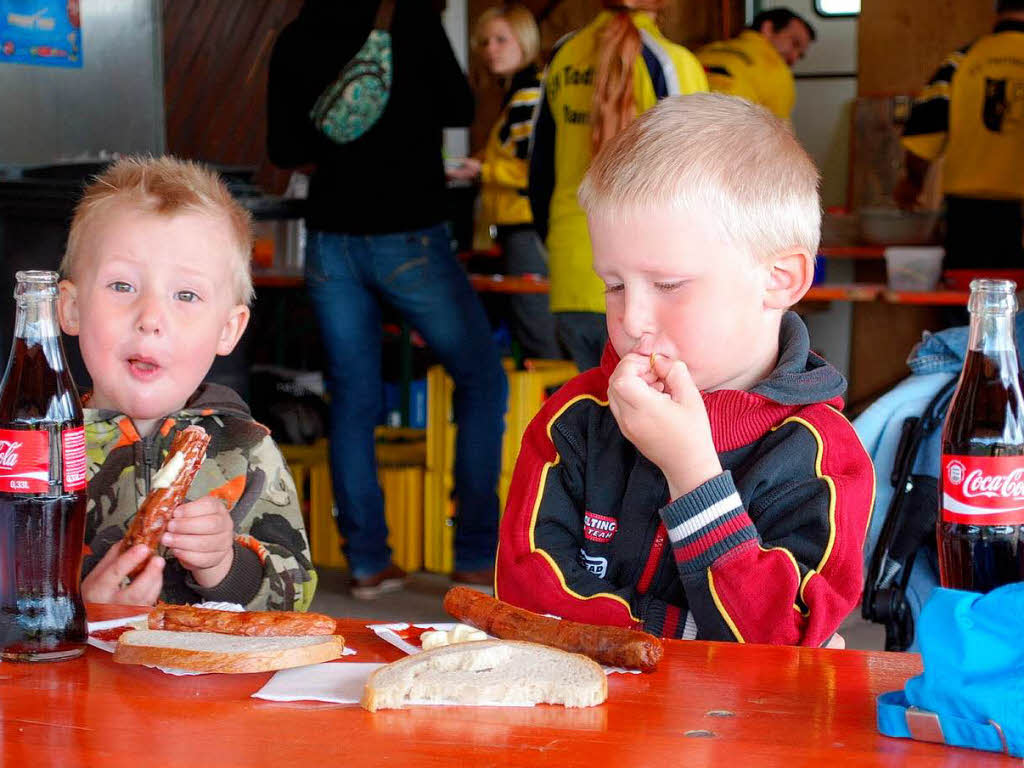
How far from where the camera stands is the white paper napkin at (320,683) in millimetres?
1026

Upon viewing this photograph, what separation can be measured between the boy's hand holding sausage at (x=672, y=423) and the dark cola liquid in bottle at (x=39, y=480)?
0.58m

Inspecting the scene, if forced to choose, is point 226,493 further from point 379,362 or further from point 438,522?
point 438,522

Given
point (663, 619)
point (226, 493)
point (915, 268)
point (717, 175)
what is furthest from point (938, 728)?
point (915, 268)

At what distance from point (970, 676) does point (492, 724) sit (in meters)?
0.35

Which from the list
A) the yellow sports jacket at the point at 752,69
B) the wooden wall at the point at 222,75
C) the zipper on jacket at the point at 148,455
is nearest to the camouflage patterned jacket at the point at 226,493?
the zipper on jacket at the point at 148,455

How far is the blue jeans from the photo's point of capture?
425cm

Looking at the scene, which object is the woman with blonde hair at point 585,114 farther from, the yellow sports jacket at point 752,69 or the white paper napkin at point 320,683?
the yellow sports jacket at point 752,69

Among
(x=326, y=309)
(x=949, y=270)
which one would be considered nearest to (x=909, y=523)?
(x=326, y=309)

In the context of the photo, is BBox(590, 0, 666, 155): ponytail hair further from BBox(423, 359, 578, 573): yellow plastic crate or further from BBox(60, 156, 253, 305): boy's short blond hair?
BBox(60, 156, 253, 305): boy's short blond hair

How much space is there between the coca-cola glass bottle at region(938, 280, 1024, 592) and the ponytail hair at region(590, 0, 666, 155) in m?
2.63

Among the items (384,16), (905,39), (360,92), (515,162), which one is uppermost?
(905,39)

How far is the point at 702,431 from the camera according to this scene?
4.52 feet

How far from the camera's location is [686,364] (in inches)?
58.6

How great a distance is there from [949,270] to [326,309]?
8.32 feet
